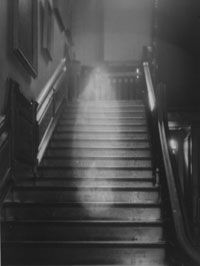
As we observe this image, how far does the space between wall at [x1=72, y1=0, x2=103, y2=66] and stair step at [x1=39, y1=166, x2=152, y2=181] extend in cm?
731

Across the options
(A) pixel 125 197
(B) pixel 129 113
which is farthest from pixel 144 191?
(B) pixel 129 113

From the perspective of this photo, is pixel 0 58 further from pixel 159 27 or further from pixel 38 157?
pixel 159 27

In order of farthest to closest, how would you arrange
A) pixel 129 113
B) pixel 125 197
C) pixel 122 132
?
1. pixel 129 113
2. pixel 122 132
3. pixel 125 197

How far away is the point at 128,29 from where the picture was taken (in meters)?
14.7

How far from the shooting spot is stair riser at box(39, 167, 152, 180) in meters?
6.76

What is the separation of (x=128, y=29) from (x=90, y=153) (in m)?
8.00

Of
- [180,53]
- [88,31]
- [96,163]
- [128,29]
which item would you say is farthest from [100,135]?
[128,29]

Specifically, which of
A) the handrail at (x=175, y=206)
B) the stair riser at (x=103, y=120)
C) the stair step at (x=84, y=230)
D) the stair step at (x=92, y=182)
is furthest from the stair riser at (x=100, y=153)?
the stair step at (x=84, y=230)

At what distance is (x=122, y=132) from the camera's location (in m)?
8.23

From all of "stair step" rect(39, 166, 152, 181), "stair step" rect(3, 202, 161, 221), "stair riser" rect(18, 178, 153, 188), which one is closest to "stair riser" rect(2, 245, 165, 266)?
"stair step" rect(3, 202, 161, 221)

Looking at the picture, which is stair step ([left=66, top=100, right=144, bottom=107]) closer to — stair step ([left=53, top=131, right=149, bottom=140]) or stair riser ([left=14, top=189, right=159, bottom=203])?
stair step ([left=53, top=131, right=149, bottom=140])

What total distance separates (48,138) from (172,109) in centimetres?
370

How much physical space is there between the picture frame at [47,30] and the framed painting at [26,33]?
913 mm

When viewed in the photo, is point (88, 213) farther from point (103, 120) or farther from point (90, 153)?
point (103, 120)
